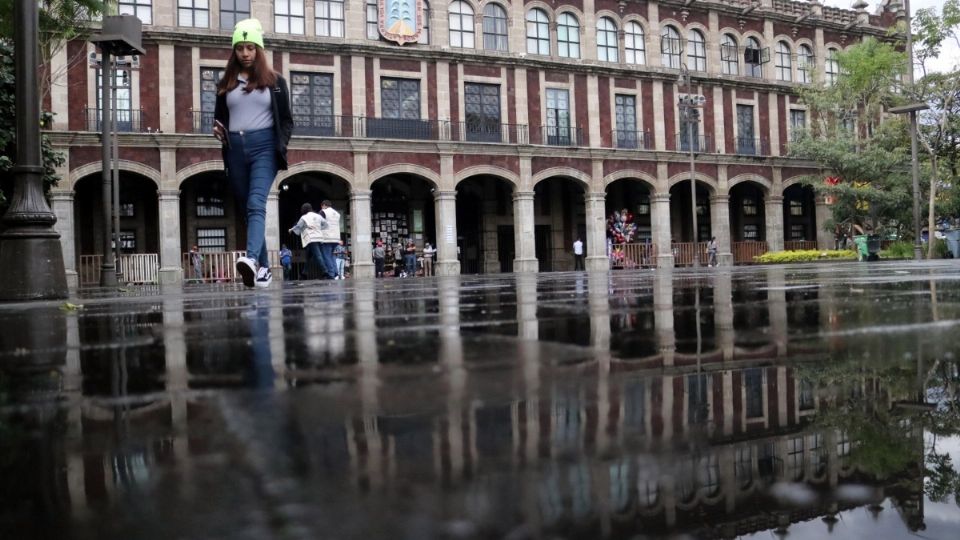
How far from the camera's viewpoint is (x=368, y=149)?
24203mm

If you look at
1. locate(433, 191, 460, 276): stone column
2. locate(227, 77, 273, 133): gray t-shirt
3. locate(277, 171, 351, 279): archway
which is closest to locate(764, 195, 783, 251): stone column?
locate(433, 191, 460, 276): stone column

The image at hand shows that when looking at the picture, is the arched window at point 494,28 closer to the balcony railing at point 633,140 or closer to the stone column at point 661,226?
the balcony railing at point 633,140

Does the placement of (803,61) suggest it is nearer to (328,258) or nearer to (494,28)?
(494,28)

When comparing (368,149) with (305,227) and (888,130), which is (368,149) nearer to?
(305,227)

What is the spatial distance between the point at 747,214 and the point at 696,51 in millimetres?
8412

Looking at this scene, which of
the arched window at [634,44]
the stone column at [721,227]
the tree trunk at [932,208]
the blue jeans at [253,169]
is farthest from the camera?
the stone column at [721,227]

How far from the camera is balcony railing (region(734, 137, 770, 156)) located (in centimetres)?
3067

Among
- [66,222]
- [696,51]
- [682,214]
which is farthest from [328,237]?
[682,214]

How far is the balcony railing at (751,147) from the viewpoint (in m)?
30.7

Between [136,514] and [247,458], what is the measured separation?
6.8 inches

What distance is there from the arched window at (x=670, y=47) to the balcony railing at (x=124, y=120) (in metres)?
20.2

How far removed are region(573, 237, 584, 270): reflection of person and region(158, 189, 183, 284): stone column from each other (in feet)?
49.8

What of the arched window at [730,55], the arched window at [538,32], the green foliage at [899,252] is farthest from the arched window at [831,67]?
the arched window at [538,32]

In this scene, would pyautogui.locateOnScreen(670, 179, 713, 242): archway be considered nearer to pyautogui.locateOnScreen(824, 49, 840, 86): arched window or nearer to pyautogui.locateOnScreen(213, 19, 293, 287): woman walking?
pyautogui.locateOnScreen(824, 49, 840, 86): arched window
